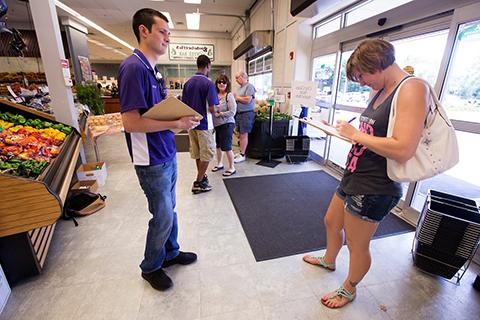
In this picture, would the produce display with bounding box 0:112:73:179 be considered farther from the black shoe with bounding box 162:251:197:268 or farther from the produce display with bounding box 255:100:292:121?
the produce display with bounding box 255:100:292:121

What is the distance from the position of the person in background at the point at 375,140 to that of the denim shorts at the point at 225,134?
216 cm

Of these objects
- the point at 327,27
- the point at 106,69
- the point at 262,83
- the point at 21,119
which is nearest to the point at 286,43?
the point at 327,27

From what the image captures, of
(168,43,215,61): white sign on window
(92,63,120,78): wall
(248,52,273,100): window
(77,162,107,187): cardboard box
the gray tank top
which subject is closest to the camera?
the gray tank top

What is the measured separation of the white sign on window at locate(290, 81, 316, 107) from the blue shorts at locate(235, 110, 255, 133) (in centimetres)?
91

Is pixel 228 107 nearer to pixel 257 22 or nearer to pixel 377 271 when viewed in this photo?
pixel 377 271

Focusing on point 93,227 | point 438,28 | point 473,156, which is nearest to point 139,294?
point 93,227

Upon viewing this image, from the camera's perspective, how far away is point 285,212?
8.41 ft

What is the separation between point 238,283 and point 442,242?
4.89 ft

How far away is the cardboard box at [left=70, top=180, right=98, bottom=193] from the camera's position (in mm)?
2736

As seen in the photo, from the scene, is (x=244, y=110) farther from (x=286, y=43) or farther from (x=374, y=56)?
(x=374, y=56)

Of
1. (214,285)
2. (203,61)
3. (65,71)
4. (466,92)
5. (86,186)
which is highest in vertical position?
(203,61)

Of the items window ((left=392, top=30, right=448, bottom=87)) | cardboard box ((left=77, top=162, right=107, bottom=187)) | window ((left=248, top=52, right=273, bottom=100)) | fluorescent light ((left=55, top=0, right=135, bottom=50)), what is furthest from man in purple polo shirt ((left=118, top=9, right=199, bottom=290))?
fluorescent light ((left=55, top=0, right=135, bottom=50))

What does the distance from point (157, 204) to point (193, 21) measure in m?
8.36

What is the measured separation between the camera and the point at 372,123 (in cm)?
115
